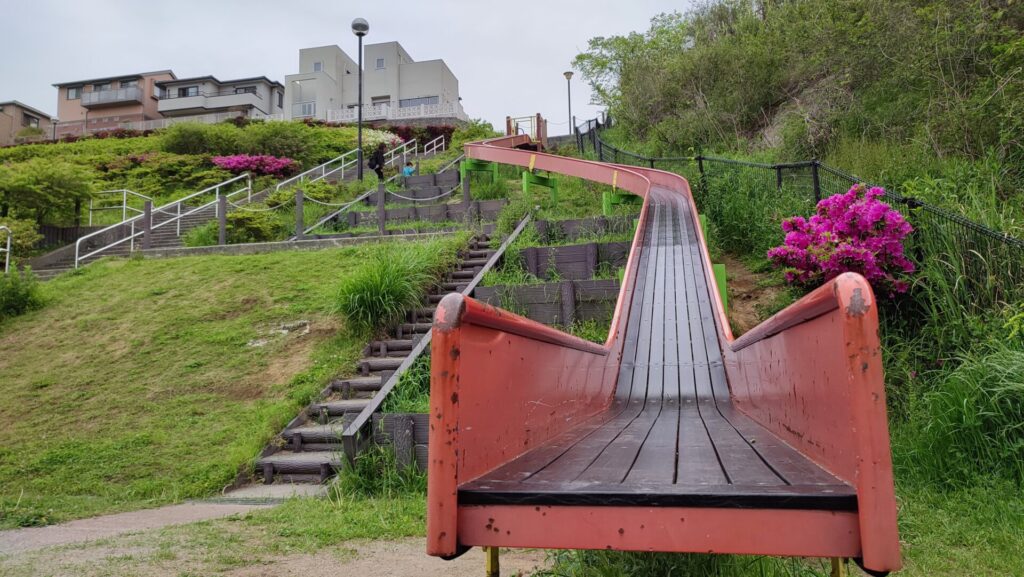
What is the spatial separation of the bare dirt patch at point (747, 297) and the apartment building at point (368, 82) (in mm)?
41566

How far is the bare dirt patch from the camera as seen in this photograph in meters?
7.80

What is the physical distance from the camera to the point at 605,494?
1.70 m

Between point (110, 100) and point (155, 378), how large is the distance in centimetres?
5637

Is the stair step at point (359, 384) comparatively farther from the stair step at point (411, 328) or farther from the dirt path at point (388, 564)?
the dirt path at point (388, 564)

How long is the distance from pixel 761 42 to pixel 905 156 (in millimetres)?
11690

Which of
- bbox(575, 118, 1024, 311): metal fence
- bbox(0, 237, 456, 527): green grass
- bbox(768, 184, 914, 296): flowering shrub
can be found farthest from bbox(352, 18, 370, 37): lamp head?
bbox(768, 184, 914, 296): flowering shrub

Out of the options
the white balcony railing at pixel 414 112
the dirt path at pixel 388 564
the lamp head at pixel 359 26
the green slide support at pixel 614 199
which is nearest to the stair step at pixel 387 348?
the dirt path at pixel 388 564

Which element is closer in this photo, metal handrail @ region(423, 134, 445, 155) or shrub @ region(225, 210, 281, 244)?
shrub @ region(225, 210, 281, 244)

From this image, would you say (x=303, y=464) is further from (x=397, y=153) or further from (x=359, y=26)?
(x=397, y=153)

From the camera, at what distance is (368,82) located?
50.1 metres

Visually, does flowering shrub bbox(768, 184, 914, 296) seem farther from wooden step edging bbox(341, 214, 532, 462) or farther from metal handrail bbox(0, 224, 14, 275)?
metal handrail bbox(0, 224, 14, 275)

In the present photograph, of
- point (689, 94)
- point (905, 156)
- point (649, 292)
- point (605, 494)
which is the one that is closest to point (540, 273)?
point (649, 292)

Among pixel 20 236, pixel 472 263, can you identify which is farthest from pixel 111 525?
pixel 20 236

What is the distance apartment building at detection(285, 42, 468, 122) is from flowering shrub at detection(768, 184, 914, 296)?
145 feet
